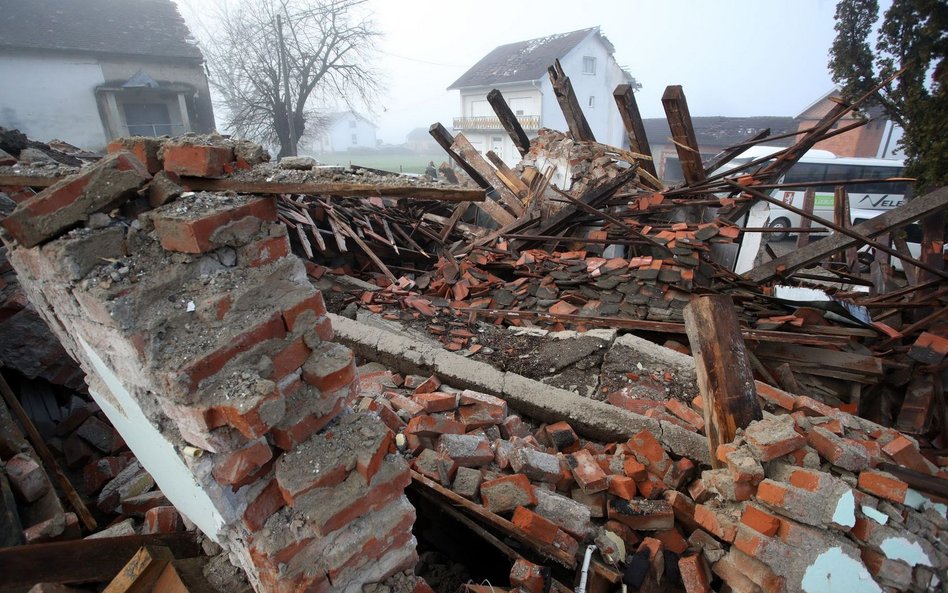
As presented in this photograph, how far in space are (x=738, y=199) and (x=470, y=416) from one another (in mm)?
5353

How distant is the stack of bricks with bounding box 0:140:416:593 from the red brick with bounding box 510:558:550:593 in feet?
2.10

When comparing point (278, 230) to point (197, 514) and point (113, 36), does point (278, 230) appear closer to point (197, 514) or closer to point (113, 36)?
point (197, 514)

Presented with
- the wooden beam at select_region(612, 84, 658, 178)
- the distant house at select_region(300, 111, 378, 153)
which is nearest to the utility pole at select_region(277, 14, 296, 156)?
the wooden beam at select_region(612, 84, 658, 178)

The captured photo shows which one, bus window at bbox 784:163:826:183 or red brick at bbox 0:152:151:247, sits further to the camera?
bus window at bbox 784:163:826:183

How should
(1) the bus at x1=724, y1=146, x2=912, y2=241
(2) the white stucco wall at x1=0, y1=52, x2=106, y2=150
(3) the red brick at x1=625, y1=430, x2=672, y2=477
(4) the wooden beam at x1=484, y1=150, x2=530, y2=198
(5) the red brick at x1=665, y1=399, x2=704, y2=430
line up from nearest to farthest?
(3) the red brick at x1=625, y1=430, x2=672, y2=477, (5) the red brick at x1=665, y1=399, x2=704, y2=430, (4) the wooden beam at x1=484, y1=150, x2=530, y2=198, (1) the bus at x1=724, y1=146, x2=912, y2=241, (2) the white stucco wall at x1=0, y1=52, x2=106, y2=150

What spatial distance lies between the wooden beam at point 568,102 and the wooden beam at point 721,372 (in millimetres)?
5737

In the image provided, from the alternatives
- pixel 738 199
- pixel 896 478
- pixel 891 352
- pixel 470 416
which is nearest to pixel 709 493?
pixel 896 478

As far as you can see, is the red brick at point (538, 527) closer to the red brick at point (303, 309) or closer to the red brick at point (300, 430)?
the red brick at point (300, 430)

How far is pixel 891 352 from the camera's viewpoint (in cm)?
459

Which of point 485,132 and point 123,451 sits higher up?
point 485,132

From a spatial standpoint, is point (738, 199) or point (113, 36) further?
point (113, 36)

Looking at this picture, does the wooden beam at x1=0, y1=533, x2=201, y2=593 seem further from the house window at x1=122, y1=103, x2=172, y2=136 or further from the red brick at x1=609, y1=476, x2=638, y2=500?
the house window at x1=122, y1=103, x2=172, y2=136

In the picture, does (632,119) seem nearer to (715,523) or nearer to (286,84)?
(715,523)

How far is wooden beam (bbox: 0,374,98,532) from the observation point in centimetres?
255
